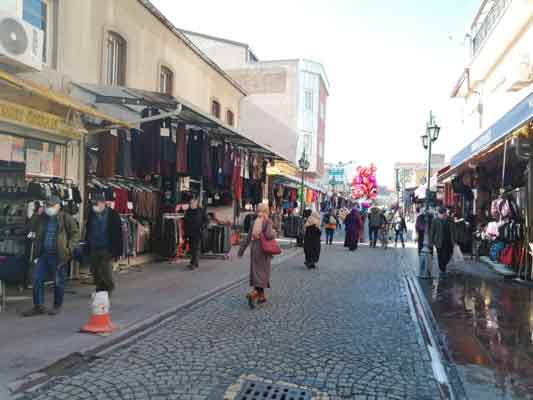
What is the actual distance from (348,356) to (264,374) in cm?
118

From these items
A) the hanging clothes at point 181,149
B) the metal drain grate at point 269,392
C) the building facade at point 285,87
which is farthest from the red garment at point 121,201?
the building facade at point 285,87

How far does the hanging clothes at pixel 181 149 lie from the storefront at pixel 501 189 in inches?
271

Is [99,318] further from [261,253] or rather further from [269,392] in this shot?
[261,253]

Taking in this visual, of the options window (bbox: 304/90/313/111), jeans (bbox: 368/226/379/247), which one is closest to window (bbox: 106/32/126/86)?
jeans (bbox: 368/226/379/247)

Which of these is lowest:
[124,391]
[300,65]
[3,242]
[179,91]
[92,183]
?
[124,391]

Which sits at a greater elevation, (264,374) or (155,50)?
(155,50)

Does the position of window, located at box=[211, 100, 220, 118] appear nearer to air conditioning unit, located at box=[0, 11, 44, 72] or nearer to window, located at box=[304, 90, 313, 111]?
air conditioning unit, located at box=[0, 11, 44, 72]

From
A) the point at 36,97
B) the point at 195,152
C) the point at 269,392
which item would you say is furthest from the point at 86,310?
the point at 195,152

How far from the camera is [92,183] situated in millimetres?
10328

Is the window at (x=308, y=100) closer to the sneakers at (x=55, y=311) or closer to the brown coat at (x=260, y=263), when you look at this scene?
the brown coat at (x=260, y=263)

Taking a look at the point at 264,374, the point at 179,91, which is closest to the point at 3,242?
the point at 264,374

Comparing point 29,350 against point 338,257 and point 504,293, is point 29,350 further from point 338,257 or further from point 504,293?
point 338,257

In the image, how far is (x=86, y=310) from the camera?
7488mm

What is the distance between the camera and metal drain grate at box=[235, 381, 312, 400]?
4.39m
